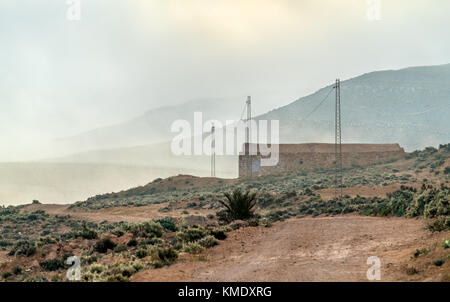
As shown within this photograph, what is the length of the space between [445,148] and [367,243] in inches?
1780

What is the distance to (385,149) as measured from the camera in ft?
186

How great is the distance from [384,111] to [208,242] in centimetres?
15560

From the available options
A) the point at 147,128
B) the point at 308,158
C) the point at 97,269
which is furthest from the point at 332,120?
the point at 97,269

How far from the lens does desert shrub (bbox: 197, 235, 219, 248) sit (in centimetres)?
1323

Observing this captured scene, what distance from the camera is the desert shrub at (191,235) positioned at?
1411 cm

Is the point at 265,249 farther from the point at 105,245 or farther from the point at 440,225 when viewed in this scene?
the point at 105,245

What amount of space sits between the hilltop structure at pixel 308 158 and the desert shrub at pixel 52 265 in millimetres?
41939

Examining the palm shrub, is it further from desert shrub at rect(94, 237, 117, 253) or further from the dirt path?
desert shrub at rect(94, 237, 117, 253)

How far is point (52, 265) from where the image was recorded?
12391 millimetres

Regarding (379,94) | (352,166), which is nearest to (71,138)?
(352,166)

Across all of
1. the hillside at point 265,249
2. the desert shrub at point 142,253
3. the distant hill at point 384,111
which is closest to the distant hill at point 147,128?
the distant hill at point 384,111

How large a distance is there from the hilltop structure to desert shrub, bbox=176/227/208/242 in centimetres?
3913

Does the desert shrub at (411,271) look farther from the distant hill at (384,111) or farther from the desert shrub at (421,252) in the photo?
the distant hill at (384,111)
